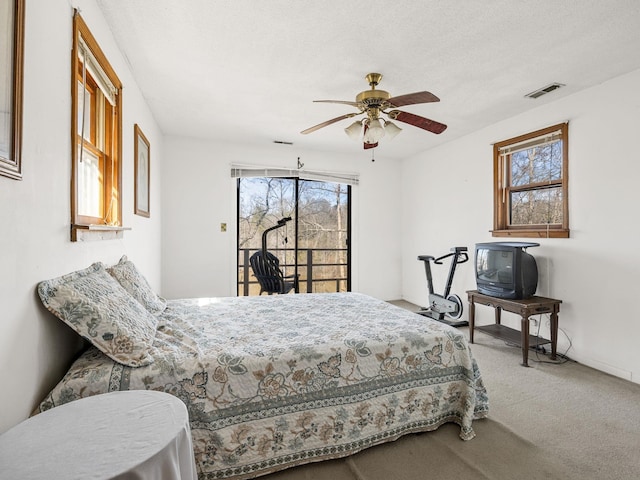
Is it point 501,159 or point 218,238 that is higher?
point 501,159

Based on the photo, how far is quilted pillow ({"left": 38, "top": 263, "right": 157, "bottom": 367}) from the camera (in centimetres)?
137

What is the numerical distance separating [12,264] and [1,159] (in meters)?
0.35

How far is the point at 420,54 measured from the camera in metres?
2.46

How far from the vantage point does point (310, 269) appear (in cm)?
555

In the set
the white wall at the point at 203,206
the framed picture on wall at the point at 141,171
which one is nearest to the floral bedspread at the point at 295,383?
the framed picture on wall at the point at 141,171

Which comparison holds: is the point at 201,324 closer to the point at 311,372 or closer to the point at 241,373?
the point at 241,373

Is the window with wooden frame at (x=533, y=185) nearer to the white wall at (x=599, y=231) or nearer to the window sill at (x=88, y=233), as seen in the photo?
the white wall at (x=599, y=231)

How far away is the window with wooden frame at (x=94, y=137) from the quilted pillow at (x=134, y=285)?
27 cm

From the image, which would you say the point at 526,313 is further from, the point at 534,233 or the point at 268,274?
the point at 268,274

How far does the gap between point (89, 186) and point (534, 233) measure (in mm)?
3915

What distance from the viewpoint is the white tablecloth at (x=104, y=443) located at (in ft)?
2.69

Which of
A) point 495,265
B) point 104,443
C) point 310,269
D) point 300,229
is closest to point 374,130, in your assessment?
point 495,265

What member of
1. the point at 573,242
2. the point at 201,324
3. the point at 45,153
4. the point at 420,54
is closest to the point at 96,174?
the point at 45,153

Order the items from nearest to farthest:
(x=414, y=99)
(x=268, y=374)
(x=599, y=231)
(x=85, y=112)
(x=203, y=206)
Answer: (x=268, y=374) → (x=85, y=112) → (x=414, y=99) → (x=599, y=231) → (x=203, y=206)
